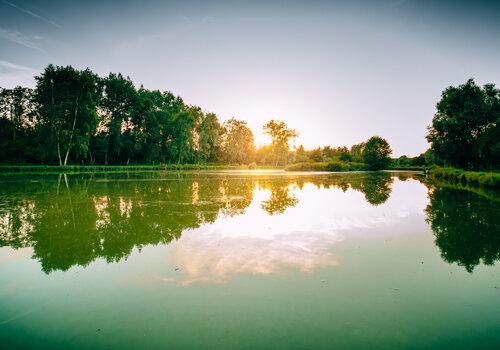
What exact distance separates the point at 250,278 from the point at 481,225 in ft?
33.5

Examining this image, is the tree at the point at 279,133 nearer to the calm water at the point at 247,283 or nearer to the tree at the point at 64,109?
the tree at the point at 64,109

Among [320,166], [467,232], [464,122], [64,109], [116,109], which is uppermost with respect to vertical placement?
[116,109]

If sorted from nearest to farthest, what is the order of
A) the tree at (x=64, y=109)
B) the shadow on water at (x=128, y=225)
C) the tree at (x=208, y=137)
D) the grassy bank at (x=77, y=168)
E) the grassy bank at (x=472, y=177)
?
the shadow on water at (x=128, y=225) < the grassy bank at (x=472, y=177) < the grassy bank at (x=77, y=168) < the tree at (x=64, y=109) < the tree at (x=208, y=137)

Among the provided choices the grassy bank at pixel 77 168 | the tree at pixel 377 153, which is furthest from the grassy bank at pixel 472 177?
the grassy bank at pixel 77 168

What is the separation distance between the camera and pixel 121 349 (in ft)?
12.0

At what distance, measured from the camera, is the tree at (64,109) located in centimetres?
4997

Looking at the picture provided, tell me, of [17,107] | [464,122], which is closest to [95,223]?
[464,122]

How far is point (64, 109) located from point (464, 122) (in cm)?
6334

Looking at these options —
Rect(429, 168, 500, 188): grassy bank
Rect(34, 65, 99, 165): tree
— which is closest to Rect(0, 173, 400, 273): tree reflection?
Rect(429, 168, 500, 188): grassy bank

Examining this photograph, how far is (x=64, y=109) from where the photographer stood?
51000mm

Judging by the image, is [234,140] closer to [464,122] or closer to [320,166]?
[320,166]

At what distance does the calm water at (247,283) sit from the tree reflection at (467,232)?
0.07 metres

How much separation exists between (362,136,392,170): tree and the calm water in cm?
7427

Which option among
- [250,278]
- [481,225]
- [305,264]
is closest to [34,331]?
[250,278]
